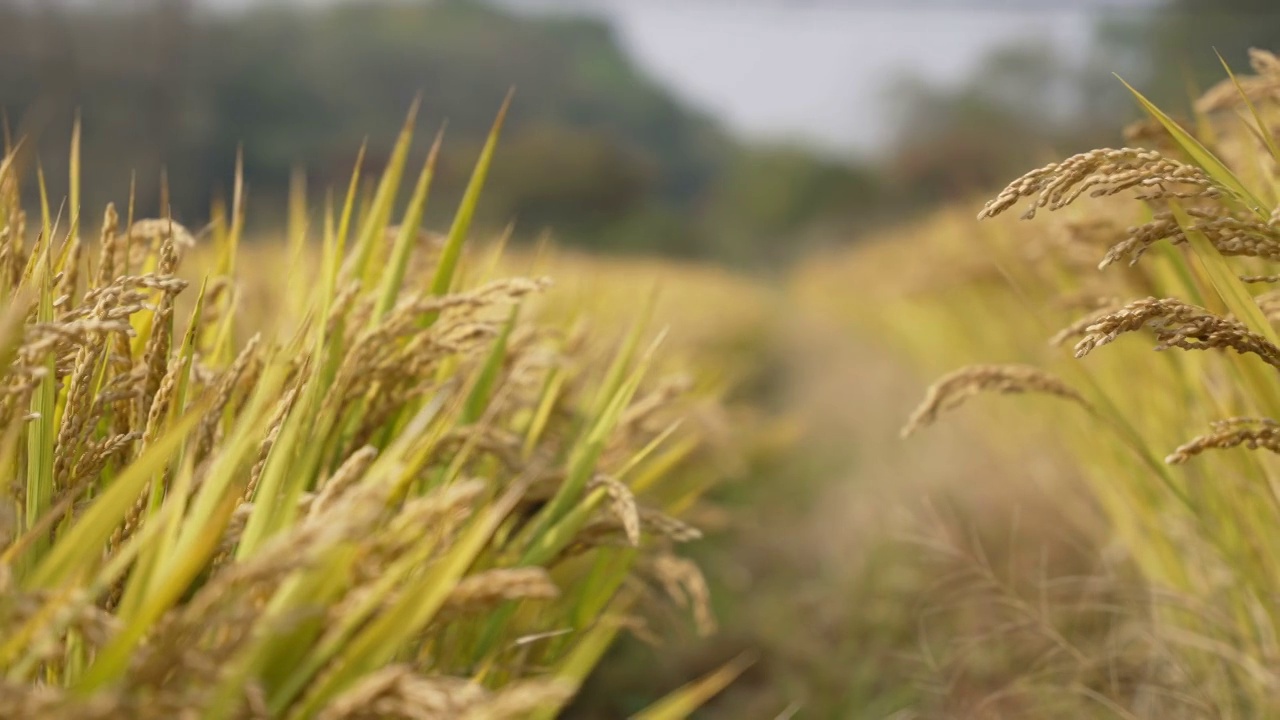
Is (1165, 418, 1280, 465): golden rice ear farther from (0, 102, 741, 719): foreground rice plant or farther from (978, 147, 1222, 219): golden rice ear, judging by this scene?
(0, 102, 741, 719): foreground rice plant

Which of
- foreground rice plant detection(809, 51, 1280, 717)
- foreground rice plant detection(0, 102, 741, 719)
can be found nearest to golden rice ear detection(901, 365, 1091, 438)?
foreground rice plant detection(809, 51, 1280, 717)

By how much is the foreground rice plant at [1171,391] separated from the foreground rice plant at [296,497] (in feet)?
1.51

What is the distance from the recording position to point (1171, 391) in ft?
5.66

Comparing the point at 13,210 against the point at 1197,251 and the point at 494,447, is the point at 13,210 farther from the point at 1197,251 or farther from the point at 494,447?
the point at 1197,251

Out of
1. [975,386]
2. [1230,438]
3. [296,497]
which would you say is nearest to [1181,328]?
[1230,438]

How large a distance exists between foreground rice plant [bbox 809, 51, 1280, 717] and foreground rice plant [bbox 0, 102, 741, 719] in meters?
0.46

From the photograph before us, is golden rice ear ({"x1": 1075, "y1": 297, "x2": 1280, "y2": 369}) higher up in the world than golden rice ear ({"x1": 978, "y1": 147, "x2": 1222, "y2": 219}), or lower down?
lower down

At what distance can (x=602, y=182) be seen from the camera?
1948 centimetres

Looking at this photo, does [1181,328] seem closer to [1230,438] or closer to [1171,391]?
[1230,438]

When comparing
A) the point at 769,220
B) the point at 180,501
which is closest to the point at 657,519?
the point at 180,501

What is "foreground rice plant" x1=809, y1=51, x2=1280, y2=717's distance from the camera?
74 cm

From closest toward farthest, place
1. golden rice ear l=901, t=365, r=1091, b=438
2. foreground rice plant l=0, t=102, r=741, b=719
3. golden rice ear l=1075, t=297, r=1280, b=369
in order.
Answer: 1. foreground rice plant l=0, t=102, r=741, b=719
2. golden rice ear l=1075, t=297, r=1280, b=369
3. golden rice ear l=901, t=365, r=1091, b=438

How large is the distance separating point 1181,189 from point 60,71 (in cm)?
735

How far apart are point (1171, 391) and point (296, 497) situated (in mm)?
1604
